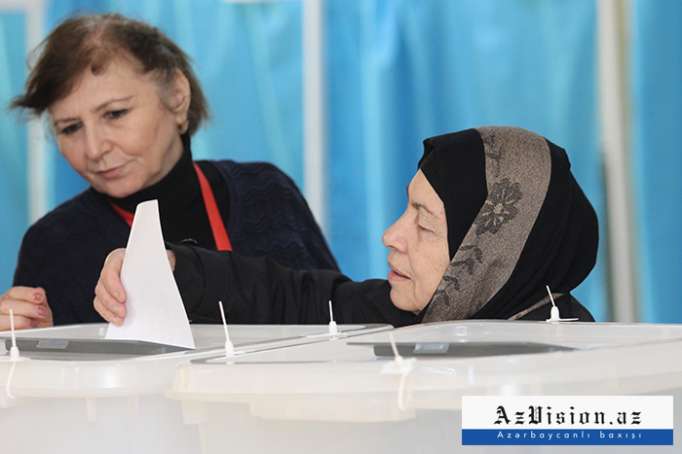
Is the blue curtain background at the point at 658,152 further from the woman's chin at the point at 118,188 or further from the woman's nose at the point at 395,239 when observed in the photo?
the woman's nose at the point at 395,239

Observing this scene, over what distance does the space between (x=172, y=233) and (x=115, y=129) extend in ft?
0.77

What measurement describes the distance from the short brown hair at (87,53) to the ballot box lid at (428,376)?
4.45 ft

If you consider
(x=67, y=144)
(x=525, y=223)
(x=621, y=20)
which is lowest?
(x=525, y=223)

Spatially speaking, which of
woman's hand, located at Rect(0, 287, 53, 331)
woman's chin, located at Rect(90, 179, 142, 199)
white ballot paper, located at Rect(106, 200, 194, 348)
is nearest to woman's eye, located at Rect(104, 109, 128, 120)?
woman's chin, located at Rect(90, 179, 142, 199)

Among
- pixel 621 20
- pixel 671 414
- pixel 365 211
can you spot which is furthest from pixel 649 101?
pixel 671 414

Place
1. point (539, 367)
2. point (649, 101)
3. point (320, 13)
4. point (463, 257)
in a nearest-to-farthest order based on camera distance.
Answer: point (539, 367) < point (463, 257) < point (649, 101) < point (320, 13)

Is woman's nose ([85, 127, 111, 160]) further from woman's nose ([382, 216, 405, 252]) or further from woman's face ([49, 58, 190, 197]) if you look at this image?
woman's nose ([382, 216, 405, 252])

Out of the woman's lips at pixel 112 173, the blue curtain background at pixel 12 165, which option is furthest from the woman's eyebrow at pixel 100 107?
the blue curtain background at pixel 12 165

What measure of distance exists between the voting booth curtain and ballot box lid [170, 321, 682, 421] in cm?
192

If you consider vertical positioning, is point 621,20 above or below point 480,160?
above

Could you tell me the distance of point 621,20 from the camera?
2908 millimetres

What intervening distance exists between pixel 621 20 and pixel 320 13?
2.62 ft

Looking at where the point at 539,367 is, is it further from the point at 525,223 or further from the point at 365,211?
the point at 365,211

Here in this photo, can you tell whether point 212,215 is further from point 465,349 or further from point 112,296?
point 465,349
